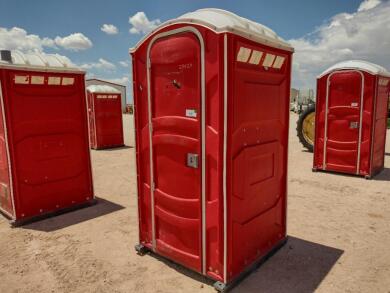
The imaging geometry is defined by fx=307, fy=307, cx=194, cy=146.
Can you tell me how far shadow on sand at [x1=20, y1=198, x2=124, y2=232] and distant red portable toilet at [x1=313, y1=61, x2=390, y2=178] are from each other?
5.24 metres

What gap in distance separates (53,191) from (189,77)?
11.5ft

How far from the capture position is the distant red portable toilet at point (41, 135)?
4.61 meters

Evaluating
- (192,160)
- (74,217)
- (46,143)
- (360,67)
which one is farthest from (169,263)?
(360,67)

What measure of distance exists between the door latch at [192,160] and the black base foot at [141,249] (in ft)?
4.62

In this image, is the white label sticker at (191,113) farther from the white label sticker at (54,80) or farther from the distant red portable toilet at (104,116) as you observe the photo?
the distant red portable toilet at (104,116)

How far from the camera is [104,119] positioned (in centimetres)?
1170

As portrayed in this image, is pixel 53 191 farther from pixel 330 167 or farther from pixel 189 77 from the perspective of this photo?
pixel 330 167

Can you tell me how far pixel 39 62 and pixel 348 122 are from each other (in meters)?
6.56

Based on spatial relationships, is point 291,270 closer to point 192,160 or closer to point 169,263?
point 169,263

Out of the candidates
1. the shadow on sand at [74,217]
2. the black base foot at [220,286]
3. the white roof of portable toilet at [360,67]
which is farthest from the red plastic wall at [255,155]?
the white roof of portable toilet at [360,67]

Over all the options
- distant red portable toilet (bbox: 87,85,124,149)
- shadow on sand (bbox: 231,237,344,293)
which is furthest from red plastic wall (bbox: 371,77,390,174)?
distant red portable toilet (bbox: 87,85,124,149)

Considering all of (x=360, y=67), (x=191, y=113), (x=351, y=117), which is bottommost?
(x=351, y=117)

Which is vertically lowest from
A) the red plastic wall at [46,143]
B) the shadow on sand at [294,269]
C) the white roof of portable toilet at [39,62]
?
the shadow on sand at [294,269]

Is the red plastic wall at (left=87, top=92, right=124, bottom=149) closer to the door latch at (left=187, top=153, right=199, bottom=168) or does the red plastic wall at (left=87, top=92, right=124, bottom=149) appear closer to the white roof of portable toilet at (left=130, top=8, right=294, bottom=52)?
the white roof of portable toilet at (left=130, top=8, right=294, bottom=52)
